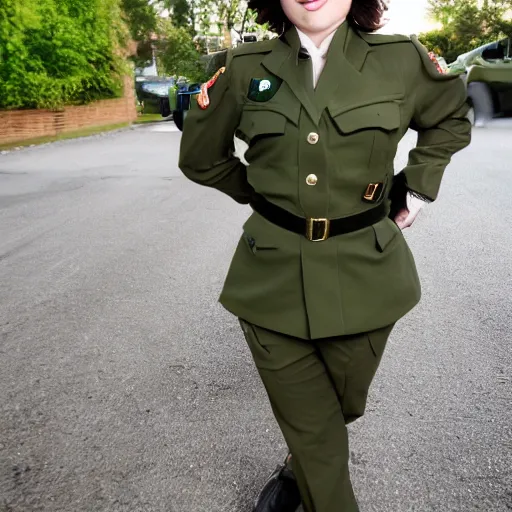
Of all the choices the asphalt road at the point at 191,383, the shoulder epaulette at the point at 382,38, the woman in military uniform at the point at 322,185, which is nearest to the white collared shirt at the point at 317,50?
the woman in military uniform at the point at 322,185

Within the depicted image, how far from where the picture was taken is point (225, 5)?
36.6 m

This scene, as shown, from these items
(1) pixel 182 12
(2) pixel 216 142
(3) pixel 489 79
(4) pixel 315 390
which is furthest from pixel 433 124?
(1) pixel 182 12

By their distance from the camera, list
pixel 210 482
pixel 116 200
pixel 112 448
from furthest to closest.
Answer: pixel 116 200
pixel 112 448
pixel 210 482

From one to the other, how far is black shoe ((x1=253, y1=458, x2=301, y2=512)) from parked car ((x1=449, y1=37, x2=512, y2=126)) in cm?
1150

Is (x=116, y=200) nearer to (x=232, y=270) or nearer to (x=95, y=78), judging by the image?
(x=232, y=270)

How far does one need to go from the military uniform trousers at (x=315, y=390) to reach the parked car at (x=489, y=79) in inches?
457

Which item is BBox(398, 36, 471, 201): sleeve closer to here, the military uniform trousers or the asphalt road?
the military uniform trousers

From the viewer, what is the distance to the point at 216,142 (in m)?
1.82

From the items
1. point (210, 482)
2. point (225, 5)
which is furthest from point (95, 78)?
point (210, 482)

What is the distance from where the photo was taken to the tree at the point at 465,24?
41500 mm

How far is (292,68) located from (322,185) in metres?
0.32

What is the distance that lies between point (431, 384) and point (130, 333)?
184 centimetres

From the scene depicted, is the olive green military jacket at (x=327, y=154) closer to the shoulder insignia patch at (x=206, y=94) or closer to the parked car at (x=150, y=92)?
the shoulder insignia patch at (x=206, y=94)

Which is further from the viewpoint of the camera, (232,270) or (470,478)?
(470,478)
